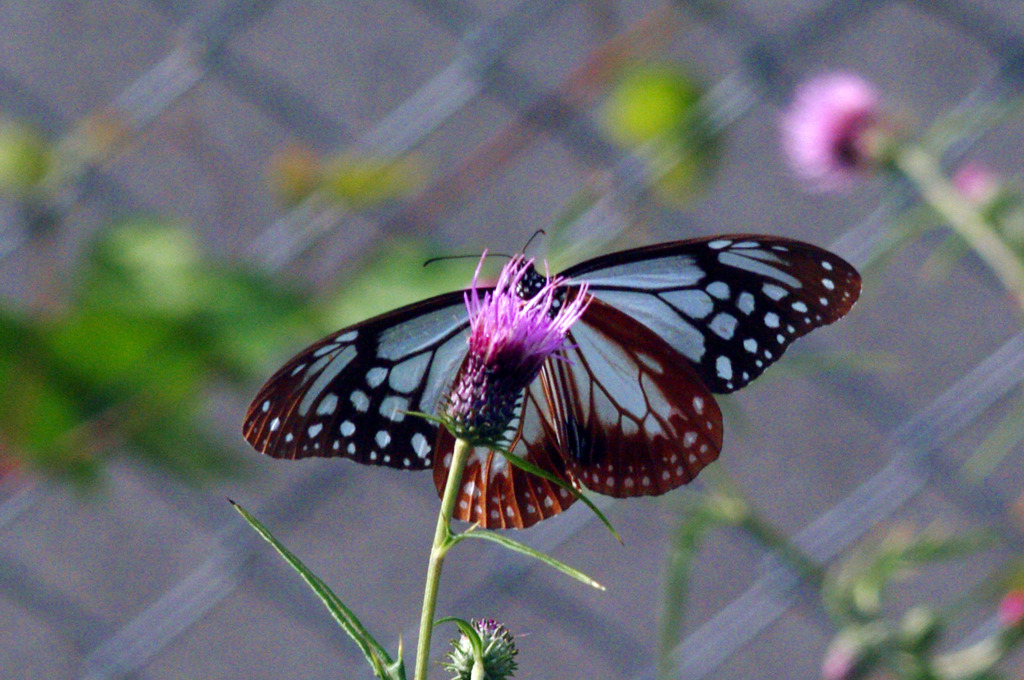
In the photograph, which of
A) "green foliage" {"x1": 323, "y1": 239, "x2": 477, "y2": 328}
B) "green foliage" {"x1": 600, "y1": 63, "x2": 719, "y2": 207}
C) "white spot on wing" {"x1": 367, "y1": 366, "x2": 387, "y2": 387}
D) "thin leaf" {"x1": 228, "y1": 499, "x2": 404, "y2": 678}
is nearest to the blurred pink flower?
"green foliage" {"x1": 600, "y1": 63, "x2": 719, "y2": 207}

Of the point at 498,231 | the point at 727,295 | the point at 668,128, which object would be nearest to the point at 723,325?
the point at 727,295

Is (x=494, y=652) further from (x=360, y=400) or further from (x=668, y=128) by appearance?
(x=668, y=128)

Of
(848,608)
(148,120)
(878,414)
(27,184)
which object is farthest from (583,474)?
(878,414)

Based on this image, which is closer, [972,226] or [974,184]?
[972,226]

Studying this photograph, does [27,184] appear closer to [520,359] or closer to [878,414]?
[520,359]

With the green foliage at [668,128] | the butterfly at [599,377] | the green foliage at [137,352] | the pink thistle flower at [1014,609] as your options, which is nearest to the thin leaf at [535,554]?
the butterfly at [599,377]

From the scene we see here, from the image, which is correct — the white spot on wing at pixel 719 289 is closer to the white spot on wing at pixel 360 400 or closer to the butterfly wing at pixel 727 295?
the butterfly wing at pixel 727 295
